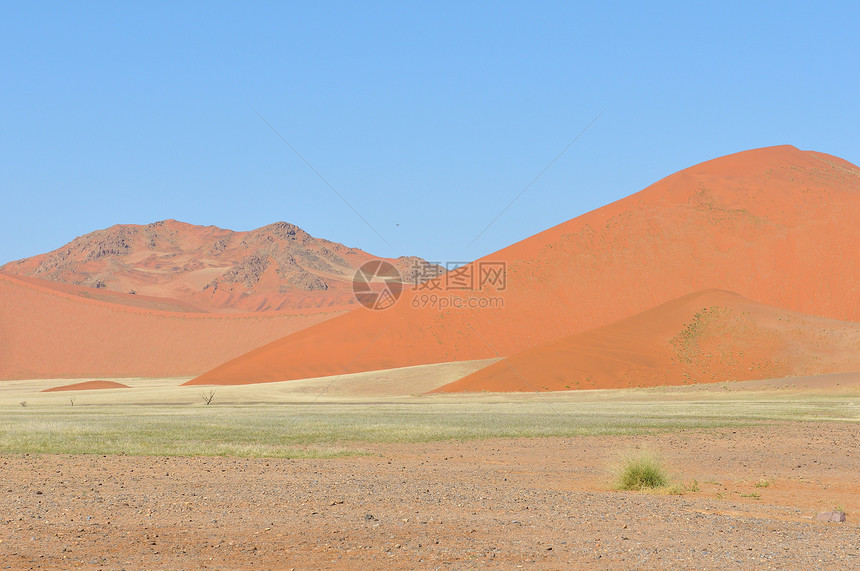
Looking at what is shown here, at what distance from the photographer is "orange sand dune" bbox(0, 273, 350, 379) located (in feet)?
391

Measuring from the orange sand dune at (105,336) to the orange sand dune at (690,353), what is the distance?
236ft

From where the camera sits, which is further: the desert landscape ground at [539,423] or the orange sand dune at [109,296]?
the orange sand dune at [109,296]

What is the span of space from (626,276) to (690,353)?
2264cm

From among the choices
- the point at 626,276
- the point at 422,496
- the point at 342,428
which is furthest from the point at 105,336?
the point at 422,496

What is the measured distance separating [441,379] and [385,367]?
13.3 meters

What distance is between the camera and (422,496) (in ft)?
42.9

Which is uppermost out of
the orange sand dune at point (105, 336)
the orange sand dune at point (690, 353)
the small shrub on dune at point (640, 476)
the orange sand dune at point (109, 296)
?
the orange sand dune at point (109, 296)

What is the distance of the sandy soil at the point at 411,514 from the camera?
9.07 m

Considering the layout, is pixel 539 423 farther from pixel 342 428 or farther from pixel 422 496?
pixel 422 496

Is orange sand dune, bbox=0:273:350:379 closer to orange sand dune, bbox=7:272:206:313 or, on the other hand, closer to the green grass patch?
orange sand dune, bbox=7:272:206:313

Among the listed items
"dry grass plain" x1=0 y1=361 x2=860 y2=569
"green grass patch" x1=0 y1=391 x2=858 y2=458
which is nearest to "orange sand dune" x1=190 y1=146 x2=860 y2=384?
"green grass patch" x1=0 y1=391 x2=858 y2=458

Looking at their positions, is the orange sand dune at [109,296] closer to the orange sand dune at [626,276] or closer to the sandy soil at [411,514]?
the orange sand dune at [626,276]

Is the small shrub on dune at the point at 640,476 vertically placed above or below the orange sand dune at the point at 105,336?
below

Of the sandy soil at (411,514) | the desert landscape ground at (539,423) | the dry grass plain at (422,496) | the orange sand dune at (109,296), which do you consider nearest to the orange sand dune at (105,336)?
the orange sand dune at (109,296)
